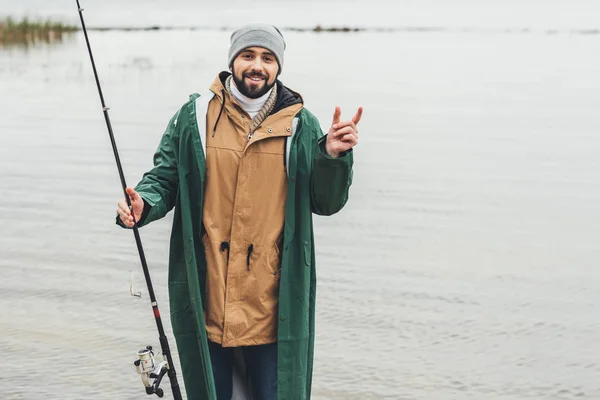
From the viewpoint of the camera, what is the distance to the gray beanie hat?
355cm

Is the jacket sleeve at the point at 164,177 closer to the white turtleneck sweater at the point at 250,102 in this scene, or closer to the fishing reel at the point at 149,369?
the white turtleneck sweater at the point at 250,102

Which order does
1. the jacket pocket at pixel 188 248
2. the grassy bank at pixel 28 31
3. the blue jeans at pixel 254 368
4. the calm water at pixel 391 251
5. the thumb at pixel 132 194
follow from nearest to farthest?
the thumb at pixel 132 194 < the jacket pocket at pixel 188 248 < the blue jeans at pixel 254 368 < the calm water at pixel 391 251 < the grassy bank at pixel 28 31

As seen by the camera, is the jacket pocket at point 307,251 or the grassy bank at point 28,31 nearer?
the jacket pocket at point 307,251

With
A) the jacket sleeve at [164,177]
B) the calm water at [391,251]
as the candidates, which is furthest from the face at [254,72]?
the calm water at [391,251]

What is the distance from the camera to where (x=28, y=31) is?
38.8 m

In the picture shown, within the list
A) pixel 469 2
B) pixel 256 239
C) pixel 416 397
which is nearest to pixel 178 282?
pixel 256 239

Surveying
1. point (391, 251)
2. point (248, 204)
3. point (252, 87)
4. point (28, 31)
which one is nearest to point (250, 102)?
point (252, 87)

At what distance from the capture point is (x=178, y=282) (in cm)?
365

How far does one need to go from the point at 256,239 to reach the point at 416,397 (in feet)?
7.38

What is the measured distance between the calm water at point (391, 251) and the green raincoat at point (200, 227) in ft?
5.96

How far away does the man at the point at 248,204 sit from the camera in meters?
3.52

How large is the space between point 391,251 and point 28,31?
33.5 m

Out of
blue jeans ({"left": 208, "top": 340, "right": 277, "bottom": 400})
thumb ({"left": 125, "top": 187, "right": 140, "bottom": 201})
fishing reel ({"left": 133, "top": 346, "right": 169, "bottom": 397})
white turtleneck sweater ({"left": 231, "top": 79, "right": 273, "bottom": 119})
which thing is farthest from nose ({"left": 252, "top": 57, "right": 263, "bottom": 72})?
fishing reel ({"left": 133, "top": 346, "right": 169, "bottom": 397})

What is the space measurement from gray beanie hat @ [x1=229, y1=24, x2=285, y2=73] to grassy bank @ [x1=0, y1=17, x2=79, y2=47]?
118 ft
